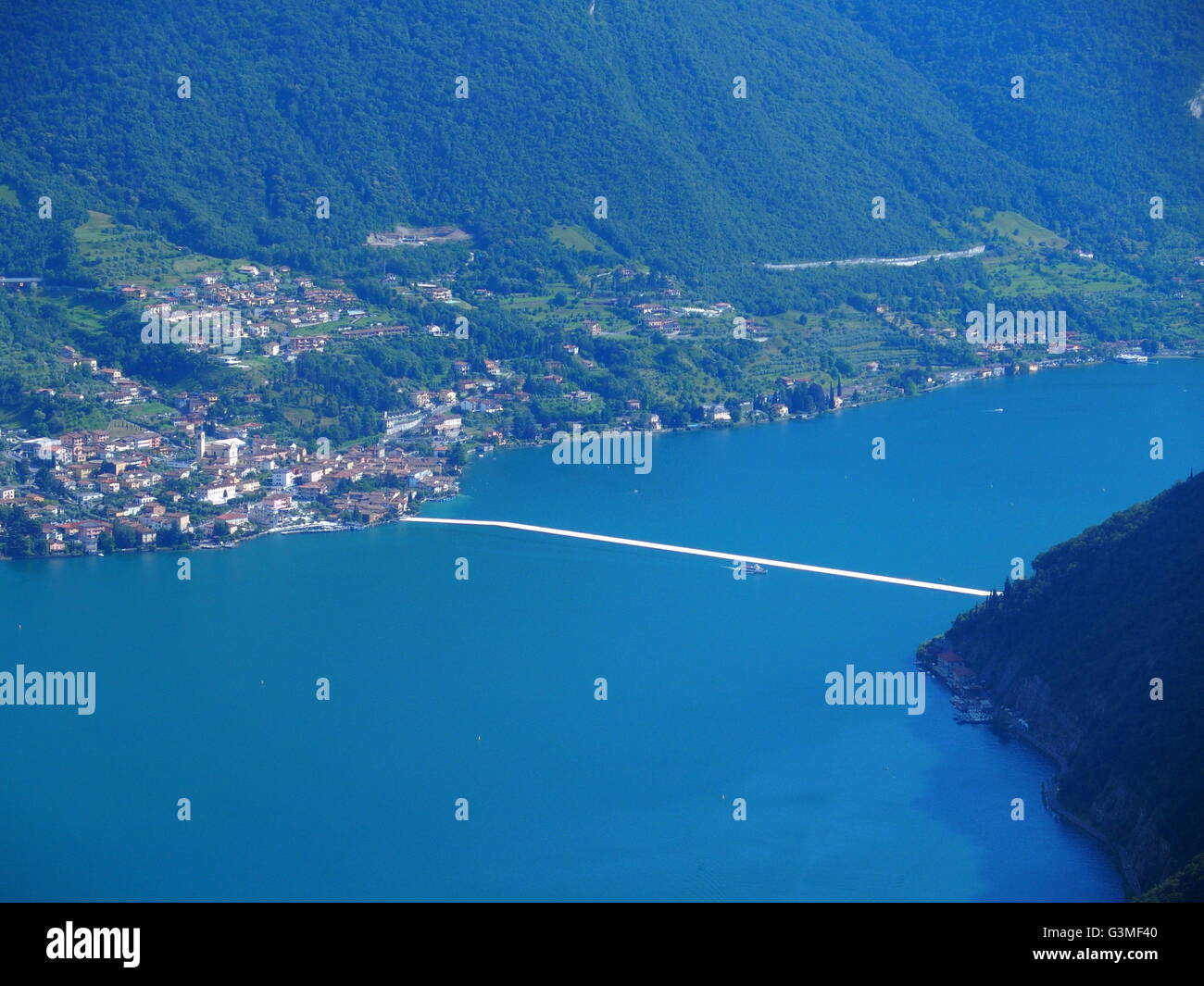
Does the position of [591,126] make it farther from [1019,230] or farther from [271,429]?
[271,429]

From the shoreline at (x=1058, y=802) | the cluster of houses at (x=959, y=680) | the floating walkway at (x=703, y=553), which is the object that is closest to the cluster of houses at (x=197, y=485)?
the floating walkway at (x=703, y=553)

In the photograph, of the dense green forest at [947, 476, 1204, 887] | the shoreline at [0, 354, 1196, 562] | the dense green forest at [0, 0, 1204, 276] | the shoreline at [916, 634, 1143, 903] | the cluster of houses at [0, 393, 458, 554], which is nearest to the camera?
the shoreline at [916, 634, 1143, 903]

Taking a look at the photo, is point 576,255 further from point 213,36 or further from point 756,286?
point 213,36

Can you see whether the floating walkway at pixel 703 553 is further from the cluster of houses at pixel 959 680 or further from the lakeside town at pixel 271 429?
the cluster of houses at pixel 959 680

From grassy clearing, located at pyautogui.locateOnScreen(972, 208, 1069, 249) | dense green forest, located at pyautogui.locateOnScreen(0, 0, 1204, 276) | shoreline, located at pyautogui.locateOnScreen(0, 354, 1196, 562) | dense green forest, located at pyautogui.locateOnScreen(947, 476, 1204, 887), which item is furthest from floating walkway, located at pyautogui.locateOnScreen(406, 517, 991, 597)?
Answer: grassy clearing, located at pyautogui.locateOnScreen(972, 208, 1069, 249)

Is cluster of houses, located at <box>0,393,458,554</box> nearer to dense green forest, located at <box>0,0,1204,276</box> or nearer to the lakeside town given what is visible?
the lakeside town

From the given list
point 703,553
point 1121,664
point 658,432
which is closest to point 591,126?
point 658,432
